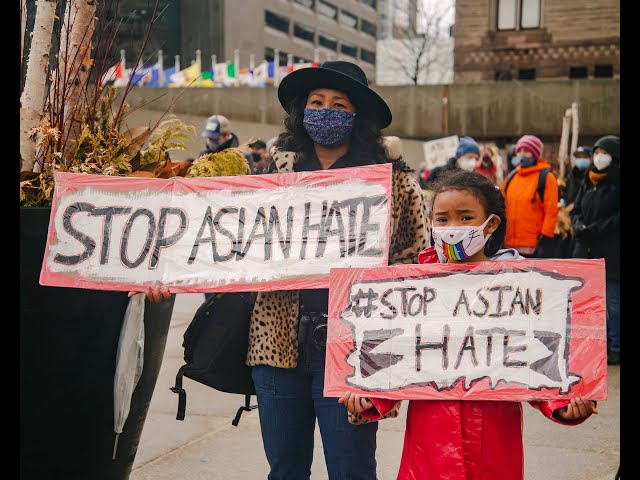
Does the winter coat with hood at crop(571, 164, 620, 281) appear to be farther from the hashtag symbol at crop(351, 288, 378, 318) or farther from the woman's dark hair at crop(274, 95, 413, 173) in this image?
the hashtag symbol at crop(351, 288, 378, 318)

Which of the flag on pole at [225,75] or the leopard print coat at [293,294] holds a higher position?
the flag on pole at [225,75]

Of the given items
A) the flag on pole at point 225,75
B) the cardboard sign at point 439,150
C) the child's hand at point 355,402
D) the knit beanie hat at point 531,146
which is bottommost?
the child's hand at point 355,402

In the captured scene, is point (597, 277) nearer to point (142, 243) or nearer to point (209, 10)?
point (142, 243)

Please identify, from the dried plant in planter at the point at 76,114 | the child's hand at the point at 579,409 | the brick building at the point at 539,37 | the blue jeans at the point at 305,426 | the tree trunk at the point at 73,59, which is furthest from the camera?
the brick building at the point at 539,37

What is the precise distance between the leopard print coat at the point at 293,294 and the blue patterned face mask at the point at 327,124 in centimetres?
15

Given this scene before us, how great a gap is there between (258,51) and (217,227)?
76257 mm

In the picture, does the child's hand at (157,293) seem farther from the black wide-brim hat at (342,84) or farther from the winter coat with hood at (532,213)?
the winter coat with hood at (532,213)

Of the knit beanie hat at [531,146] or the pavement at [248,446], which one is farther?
the knit beanie hat at [531,146]

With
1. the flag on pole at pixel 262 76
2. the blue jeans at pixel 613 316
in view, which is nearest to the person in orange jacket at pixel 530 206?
the blue jeans at pixel 613 316

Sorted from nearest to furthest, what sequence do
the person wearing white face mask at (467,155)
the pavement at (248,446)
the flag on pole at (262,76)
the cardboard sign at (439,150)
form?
the pavement at (248,446) < the person wearing white face mask at (467,155) < the cardboard sign at (439,150) < the flag on pole at (262,76)

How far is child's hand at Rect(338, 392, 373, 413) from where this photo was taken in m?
2.75

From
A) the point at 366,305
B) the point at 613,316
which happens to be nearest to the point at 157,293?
the point at 366,305

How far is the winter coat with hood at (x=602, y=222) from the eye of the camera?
7.86 metres
